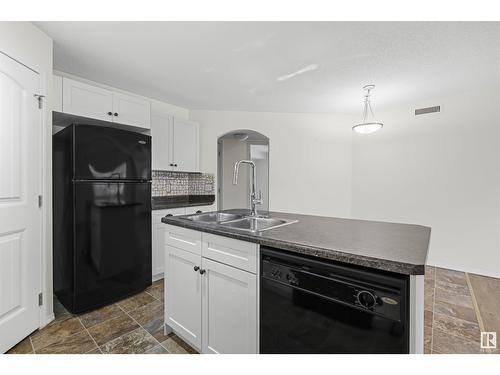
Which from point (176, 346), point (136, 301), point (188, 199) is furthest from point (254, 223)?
point (188, 199)

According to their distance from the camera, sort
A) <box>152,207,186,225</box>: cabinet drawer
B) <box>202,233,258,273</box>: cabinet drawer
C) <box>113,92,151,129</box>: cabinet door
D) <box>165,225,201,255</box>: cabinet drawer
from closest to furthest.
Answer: <box>202,233,258,273</box>: cabinet drawer
<box>165,225,201,255</box>: cabinet drawer
<box>113,92,151,129</box>: cabinet door
<box>152,207,186,225</box>: cabinet drawer

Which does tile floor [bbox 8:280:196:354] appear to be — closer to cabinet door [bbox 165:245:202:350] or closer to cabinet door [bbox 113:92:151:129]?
cabinet door [bbox 165:245:202:350]

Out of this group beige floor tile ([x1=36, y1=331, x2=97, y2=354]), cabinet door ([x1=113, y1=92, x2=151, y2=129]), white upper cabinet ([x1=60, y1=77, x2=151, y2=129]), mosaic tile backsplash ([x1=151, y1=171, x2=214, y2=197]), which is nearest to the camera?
beige floor tile ([x1=36, y1=331, x2=97, y2=354])

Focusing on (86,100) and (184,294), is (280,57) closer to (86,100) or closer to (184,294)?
(86,100)

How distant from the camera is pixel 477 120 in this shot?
303 cm

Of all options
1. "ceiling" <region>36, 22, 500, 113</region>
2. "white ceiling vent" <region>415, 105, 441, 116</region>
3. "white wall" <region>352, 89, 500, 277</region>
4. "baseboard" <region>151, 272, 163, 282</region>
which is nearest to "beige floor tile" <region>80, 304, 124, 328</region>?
"baseboard" <region>151, 272, 163, 282</region>

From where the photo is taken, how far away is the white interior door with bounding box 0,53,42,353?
154cm

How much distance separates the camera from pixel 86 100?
2.27 metres

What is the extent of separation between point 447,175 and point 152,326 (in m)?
3.99

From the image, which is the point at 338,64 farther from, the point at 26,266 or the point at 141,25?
the point at 26,266

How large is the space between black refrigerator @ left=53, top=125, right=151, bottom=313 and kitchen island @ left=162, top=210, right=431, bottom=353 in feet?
2.78

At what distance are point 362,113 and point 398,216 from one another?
1798 millimetres

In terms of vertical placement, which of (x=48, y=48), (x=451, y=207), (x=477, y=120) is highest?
(x=48, y=48)
